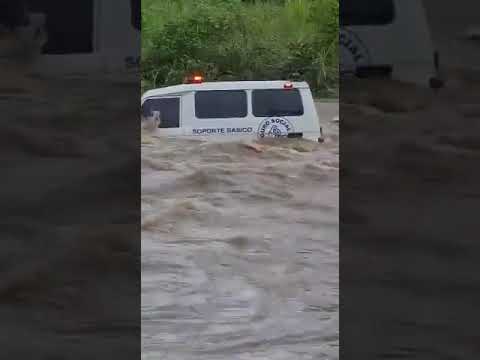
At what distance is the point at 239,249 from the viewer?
528 cm

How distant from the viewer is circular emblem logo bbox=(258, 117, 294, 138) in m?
7.39

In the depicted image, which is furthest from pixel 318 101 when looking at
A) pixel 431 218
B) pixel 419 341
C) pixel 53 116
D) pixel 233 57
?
pixel 419 341

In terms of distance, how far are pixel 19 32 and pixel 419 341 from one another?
13.1ft

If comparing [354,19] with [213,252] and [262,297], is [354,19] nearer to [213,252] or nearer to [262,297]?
[213,252]

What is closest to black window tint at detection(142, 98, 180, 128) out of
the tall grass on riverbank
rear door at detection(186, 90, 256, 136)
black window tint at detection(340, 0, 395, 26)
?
rear door at detection(186, 90, 256, 136)

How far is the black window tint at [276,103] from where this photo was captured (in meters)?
7.35

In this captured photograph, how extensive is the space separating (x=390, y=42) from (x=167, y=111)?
6.67 feet

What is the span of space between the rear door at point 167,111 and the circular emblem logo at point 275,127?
748 mm

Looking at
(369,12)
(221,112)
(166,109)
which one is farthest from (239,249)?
(369,12)

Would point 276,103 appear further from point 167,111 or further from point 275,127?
point 167,111

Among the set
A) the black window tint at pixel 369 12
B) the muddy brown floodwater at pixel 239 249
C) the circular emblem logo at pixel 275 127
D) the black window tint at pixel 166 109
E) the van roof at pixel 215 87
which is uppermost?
the black window tint at pixel 369 12

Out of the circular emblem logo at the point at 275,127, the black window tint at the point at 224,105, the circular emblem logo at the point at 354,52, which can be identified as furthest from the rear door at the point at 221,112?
the circular emblem logo at the point at 354,52

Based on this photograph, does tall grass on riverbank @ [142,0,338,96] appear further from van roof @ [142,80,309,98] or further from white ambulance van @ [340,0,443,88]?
white ambulance van @ [340,0,443,88]

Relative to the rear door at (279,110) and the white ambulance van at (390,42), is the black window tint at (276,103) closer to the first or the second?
the rear door at (279,110)
